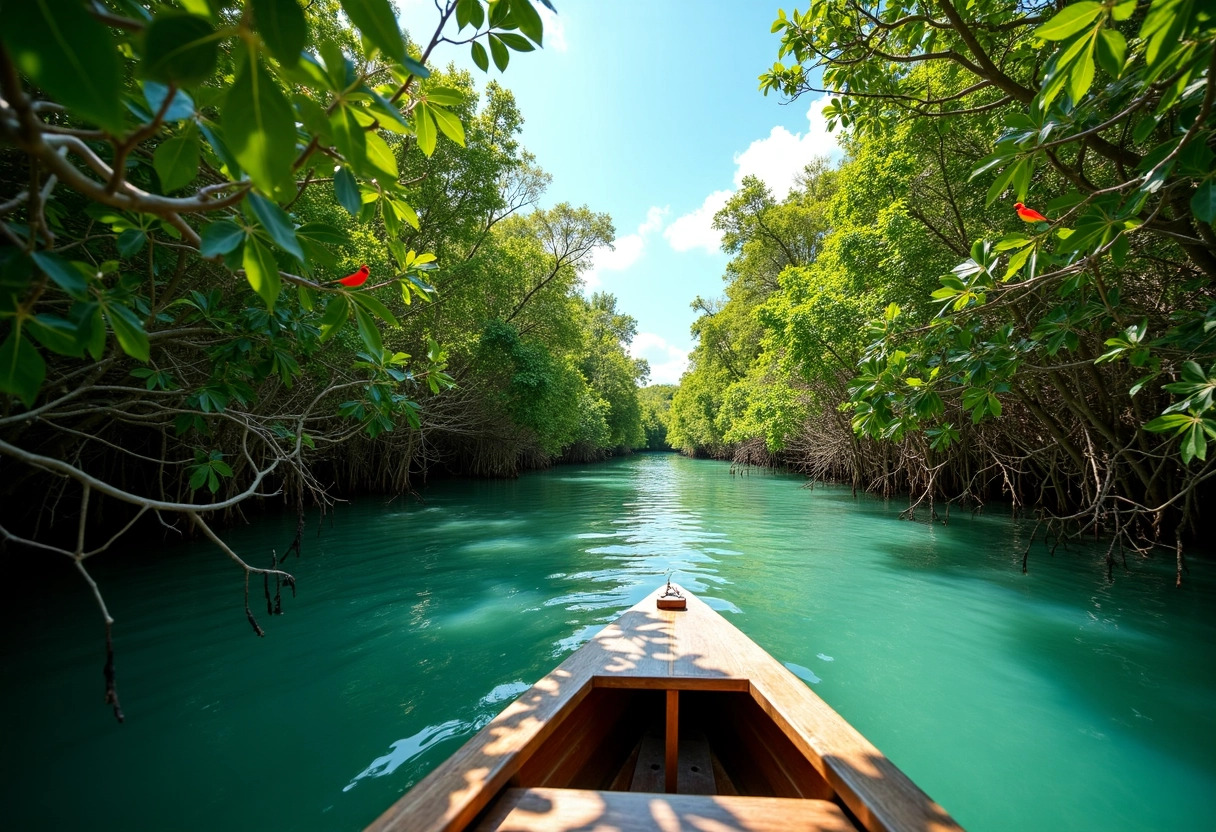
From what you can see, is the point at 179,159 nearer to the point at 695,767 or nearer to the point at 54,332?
the point at 54,332

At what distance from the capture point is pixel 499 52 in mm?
1231

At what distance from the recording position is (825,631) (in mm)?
3799

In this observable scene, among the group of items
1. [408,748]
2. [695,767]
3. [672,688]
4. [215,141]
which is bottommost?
[408,748]

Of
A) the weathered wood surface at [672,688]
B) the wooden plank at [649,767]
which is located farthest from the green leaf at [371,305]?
the wooden plank at [649,767]

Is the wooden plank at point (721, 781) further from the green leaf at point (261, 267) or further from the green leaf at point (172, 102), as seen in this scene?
the green leaf at point (172, 102)

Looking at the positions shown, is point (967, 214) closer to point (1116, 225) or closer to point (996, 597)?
point (996, 597)

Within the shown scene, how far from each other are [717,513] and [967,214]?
6.74 metres

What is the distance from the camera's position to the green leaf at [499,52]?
3.97 feet

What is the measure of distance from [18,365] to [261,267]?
61cm

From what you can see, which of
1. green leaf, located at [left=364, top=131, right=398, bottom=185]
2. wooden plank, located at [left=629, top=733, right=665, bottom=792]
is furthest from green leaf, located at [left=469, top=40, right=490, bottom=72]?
wooden plank, located at [left=629, top=733, right=665, bottom=792]

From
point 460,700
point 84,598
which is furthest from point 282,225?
point 84,598

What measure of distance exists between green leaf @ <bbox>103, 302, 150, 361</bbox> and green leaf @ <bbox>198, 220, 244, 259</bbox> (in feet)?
1.72

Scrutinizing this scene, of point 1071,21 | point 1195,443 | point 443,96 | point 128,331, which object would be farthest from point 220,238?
point 1195,443

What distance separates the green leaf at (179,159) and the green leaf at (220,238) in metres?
0.09
